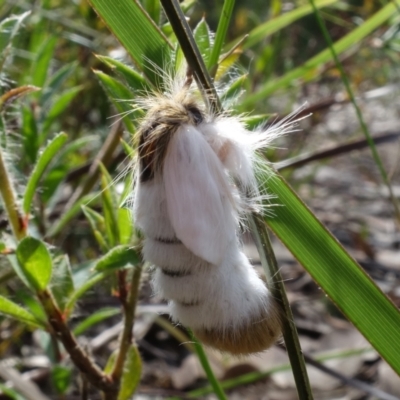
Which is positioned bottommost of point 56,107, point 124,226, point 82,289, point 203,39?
point 82,289

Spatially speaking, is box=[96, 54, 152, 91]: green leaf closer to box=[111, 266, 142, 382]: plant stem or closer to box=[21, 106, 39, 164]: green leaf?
box=[111, 266, 142, 382]: plant stem

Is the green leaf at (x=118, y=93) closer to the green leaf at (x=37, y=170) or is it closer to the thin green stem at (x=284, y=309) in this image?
the green leaf at (x=37, y=170)

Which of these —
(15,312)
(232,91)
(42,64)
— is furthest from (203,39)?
(42,64)

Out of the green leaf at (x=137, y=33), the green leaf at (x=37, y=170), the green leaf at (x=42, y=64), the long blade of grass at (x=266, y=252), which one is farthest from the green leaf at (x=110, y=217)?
the green leaf at (x=42, y=64)

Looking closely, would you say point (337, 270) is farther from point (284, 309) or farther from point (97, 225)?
point (97, 225)

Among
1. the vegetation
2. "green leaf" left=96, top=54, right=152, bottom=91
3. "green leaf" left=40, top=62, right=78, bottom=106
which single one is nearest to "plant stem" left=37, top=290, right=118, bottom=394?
the vegetation
